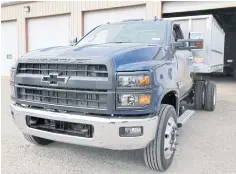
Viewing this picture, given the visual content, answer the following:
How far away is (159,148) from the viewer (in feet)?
10.1

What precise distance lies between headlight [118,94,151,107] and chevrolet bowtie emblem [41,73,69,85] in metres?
0.69

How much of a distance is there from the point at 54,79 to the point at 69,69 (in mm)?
222

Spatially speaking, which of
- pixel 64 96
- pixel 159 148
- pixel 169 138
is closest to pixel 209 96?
pixel 169 138

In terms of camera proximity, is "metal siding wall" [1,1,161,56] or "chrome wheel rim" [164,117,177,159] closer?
"chrome wheel rim" [164,117,177,159]

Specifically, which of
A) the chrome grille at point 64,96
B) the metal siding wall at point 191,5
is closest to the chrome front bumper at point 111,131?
the chrome grille at point 64,96

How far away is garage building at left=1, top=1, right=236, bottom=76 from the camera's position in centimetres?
1241

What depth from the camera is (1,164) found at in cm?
348

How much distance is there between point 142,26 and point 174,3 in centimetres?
856

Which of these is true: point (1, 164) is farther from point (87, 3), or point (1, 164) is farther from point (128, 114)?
point (87, 3)

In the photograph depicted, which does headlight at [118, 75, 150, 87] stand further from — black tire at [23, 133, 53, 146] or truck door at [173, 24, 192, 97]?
black tire at [23, 133, 53, 146]

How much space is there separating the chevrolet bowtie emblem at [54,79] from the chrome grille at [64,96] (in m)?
0.08

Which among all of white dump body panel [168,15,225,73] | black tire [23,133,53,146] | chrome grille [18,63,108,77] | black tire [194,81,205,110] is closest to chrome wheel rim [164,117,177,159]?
chrome grille [18,63,108,77]

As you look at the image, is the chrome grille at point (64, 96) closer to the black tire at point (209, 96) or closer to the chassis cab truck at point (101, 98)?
the chassis cab truck at point (101, 98)

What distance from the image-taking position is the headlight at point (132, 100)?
2.80m
